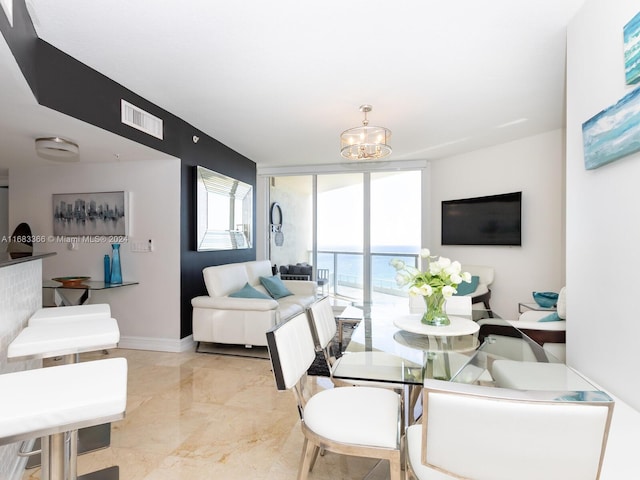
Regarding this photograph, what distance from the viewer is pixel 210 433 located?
2.17m

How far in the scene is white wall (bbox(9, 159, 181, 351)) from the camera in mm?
3756

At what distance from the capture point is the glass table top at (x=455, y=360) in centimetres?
149

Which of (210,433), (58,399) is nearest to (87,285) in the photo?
(210,433)

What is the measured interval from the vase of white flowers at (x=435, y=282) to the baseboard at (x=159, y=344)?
2694mm

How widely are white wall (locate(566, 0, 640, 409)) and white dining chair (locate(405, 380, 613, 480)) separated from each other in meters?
0.86

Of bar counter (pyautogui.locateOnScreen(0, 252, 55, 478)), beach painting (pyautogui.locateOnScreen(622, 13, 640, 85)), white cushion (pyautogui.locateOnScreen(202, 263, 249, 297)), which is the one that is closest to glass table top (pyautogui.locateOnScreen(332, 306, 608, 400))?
beach painting (pyautogui.locateOnScreen(622, 13, 640, 85))

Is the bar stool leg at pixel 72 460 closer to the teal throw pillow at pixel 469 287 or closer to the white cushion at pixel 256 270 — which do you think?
the white cushion at pixel 256 270

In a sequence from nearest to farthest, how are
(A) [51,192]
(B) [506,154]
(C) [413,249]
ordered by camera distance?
(A) [51,192] → (B) [506,154] → (C) [413,249]

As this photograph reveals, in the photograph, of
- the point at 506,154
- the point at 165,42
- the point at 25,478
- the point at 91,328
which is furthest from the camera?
the point at 506,154

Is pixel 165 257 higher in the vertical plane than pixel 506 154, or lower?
lower

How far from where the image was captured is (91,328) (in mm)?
1645

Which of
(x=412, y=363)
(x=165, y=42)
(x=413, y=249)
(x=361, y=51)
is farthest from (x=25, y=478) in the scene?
(x=413, y=249)

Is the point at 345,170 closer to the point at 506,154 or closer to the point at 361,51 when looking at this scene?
the point at 506,154

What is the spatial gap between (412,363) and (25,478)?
203 centimetres
